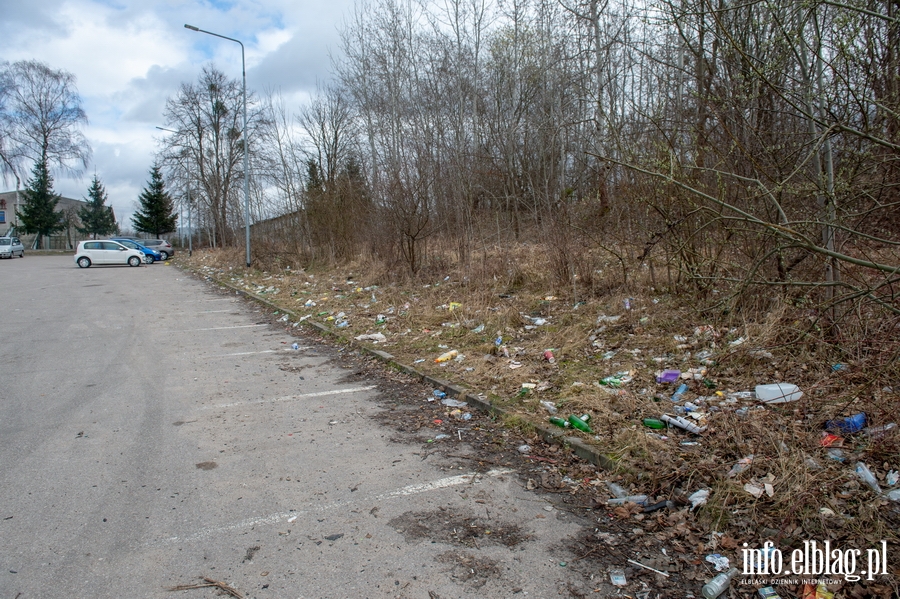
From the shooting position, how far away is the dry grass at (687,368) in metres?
3.29

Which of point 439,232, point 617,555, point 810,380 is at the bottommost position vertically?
point 617,555

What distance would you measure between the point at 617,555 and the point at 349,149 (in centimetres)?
2734

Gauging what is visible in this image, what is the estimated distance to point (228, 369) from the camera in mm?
7469

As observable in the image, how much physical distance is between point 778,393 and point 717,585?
2536 mm

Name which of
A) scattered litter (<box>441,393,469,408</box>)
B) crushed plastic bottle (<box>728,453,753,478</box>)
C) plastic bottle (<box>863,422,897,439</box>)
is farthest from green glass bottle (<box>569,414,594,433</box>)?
plastic bottle (<box>863,422,897,439</box>)

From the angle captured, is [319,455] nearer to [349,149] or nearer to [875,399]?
[875,399]

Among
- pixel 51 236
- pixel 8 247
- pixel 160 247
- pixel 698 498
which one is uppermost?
pixel 51 236

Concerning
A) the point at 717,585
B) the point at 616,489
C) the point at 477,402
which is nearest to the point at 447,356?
the point at 477,402

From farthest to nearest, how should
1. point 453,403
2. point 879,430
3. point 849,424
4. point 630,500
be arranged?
point 453,403, point 849,424, point 879,430, point 630,500

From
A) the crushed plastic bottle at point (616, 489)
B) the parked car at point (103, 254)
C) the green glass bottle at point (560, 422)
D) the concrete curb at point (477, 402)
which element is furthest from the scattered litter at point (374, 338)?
the parked car at point (103, 254)

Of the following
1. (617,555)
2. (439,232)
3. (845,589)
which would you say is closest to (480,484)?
(617,555)

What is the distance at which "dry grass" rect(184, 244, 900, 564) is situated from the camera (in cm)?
329

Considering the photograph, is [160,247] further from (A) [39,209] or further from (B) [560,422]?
(B) [560,422]

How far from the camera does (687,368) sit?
576 centimetres
